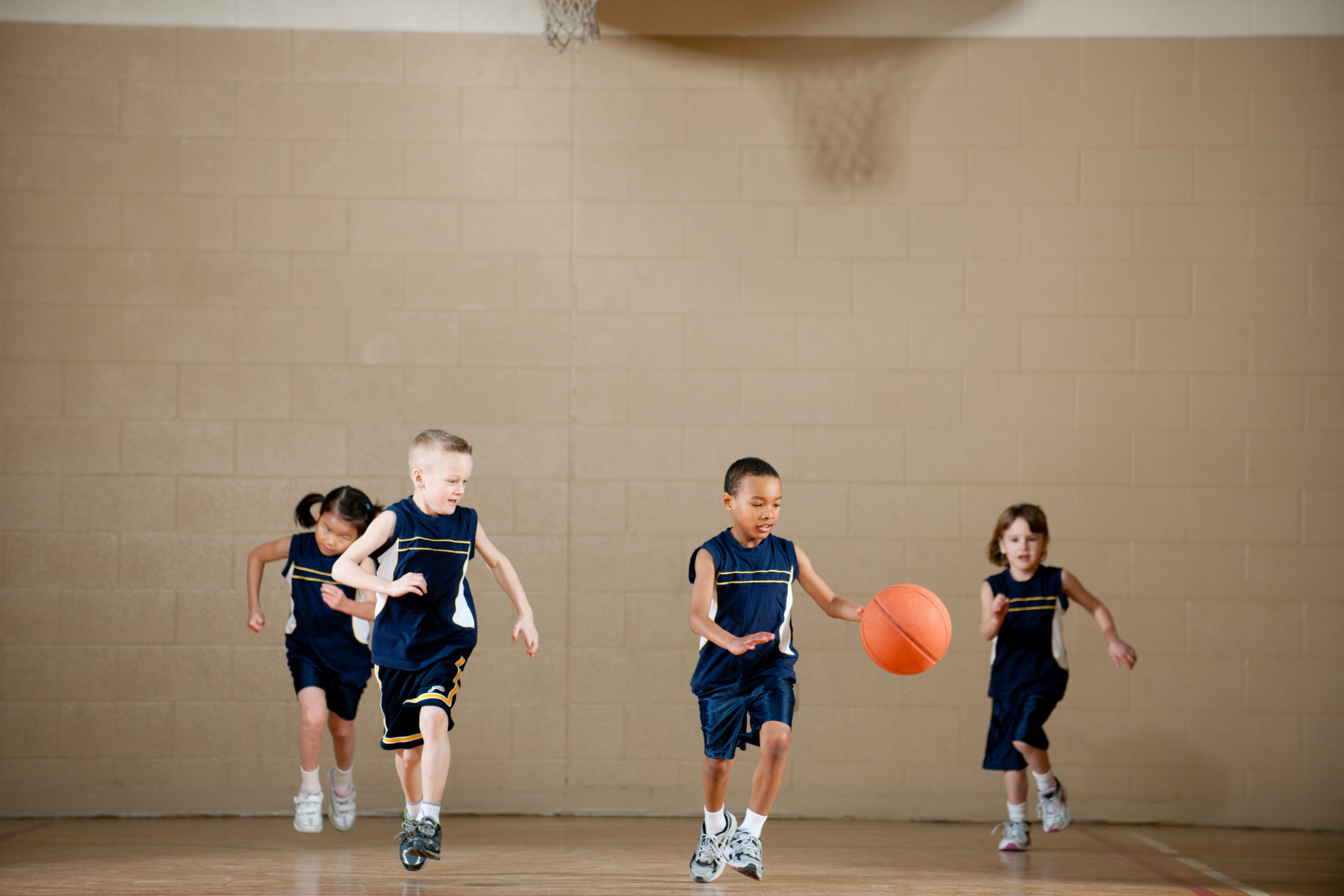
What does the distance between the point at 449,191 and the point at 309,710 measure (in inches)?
99.1

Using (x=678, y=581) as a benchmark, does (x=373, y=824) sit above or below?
→ below

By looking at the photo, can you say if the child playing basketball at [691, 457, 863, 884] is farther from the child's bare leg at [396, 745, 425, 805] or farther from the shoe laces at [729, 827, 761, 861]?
the child's bare leg at [396, 745, 425, 805]

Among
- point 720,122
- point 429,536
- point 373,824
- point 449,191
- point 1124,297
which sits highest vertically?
point 720,122

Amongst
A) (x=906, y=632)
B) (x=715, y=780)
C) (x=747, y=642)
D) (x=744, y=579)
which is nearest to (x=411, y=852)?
(x=715, y=780)

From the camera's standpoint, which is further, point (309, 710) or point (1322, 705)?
point (1322, 705)

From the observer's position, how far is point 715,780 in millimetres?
3830

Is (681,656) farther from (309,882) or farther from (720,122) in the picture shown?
(720,122)

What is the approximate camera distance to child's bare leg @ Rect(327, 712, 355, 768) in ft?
15.3

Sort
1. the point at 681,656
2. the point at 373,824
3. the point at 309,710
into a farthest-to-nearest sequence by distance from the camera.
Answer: the point at 681,656 < the point at 373,824 < the point at 309,710

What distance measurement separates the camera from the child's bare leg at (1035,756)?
4656 mm

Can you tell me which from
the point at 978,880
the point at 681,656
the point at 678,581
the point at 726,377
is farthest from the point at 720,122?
the point at 978,880

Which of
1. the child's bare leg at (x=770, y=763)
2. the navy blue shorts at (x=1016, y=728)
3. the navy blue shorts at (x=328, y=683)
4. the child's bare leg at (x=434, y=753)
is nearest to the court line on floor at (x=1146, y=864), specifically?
the navy blue shorts at (x=1016, y=728)

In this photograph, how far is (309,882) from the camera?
3779 millimetres

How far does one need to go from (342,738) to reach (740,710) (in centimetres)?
181
